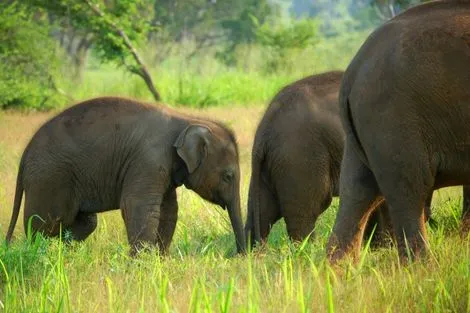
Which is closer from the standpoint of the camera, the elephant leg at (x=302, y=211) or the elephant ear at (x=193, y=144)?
the elephant leg at (x=302, y=211)

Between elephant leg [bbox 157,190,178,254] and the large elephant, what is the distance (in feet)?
8.22

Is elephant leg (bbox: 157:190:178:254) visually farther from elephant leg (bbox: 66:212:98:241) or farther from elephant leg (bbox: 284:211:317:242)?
elephant leg (bbox: 284:211:317:242)

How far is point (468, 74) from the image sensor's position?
4.37 meters

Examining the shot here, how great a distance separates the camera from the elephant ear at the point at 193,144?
6711 millimetres

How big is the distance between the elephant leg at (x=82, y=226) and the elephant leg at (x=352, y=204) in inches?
102

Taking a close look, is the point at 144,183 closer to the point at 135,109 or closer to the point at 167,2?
the point at 135,109

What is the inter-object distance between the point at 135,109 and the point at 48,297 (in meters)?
3.03

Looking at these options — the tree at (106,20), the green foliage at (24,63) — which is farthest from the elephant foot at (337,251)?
the tree at (106,20)

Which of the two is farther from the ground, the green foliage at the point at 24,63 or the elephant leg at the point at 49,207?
the elephant leg at the point at 49,207

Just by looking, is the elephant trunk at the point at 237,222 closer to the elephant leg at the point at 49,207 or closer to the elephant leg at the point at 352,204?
the elephant leg at the point at 49,207

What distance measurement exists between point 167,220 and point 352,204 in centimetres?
229

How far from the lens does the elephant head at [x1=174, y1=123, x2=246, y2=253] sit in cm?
673

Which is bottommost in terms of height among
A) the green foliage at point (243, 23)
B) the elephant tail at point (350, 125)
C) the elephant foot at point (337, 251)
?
the green foliage at point (243, 23)

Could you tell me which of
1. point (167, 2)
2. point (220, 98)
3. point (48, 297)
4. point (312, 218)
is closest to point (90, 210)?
point (312, 218)
